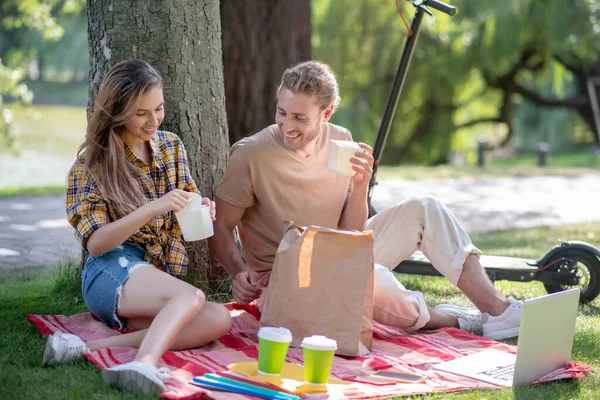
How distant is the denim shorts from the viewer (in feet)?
9.96

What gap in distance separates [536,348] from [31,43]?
25.7 m

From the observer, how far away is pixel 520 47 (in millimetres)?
14922

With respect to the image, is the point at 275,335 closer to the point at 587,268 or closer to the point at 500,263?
the point at 500,263

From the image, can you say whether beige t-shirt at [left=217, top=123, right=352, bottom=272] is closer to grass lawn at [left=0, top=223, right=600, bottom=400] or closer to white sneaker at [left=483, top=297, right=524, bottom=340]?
white sneaker at [left=483, top=297, right=524, bottom=340]

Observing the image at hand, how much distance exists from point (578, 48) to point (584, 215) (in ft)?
20.8

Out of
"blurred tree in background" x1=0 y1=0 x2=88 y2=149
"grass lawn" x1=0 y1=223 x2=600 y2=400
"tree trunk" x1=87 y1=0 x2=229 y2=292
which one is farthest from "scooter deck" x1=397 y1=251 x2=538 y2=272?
"blurred tree in background" x1=0 y1=0 x2=88 y2=149

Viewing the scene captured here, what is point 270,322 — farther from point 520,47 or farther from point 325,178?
point 520,47

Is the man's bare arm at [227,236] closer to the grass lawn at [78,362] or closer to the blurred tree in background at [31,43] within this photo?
the grass lawn at [78,362]

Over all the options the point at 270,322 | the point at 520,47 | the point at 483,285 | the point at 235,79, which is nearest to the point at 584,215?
the point at 235,79

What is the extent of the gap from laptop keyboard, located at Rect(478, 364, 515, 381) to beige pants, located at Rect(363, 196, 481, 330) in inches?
19.9

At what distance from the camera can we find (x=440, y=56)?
15.1 m

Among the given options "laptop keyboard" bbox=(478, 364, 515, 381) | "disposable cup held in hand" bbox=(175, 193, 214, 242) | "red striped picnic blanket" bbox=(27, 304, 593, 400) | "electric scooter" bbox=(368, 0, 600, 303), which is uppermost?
"disposable cup held in hand" bbox=(175, 193, 214, 242)

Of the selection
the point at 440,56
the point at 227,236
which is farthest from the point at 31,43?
the point at 227,236

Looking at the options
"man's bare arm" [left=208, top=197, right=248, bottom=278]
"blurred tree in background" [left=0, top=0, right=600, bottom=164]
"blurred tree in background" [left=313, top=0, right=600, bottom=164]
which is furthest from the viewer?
"blurred tree in background" [left=313, top=0, right=600, bottom=164]
